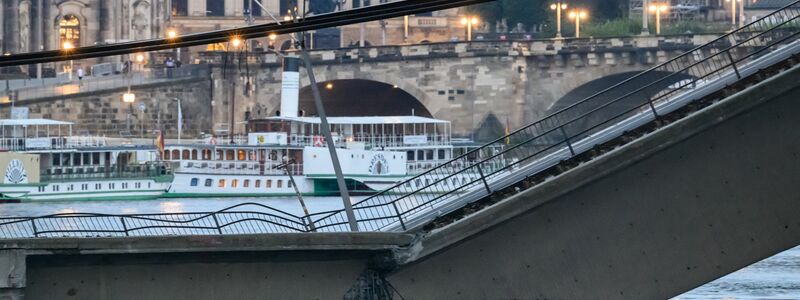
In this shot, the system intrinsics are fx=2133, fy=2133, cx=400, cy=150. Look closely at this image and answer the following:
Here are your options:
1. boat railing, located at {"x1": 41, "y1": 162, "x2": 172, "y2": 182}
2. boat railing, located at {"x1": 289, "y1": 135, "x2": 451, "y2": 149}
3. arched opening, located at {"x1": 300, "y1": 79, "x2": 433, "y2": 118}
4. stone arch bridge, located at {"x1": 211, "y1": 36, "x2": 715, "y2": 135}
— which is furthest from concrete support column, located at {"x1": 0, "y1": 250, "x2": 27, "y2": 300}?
arched opening, located at {"x1": 300, "y1": 79, "x2": 433, "y2": 118}

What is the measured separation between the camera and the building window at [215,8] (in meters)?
130

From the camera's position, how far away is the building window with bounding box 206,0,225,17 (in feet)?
426

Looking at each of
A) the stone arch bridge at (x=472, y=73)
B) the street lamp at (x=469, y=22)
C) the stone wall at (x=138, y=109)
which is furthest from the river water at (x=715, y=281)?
the street lamp at (x=469, y=22)

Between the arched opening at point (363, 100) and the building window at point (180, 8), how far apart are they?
83.5 ft

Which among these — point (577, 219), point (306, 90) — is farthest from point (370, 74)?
point (577, 219)

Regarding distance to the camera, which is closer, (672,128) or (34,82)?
(672,128)

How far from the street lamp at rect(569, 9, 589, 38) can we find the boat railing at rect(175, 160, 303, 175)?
2801cm

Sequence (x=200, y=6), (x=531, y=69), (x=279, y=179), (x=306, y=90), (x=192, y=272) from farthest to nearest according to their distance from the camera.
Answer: (x=200, y=6)
(x=306, y=90)
(x=531, y=69)
(x=279, y=179)
(x=192, y=272)

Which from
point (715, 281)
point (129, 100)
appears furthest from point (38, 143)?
point (715, 281)

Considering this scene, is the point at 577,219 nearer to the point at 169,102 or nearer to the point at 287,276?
the point at 287,276

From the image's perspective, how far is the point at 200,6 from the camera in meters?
130

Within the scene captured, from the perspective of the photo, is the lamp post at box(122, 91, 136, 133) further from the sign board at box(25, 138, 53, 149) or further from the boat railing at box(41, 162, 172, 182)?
the boat railing at box(41, 162, 172, 182)

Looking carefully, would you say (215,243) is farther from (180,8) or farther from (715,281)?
(180,8)

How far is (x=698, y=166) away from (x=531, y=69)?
7200cm
